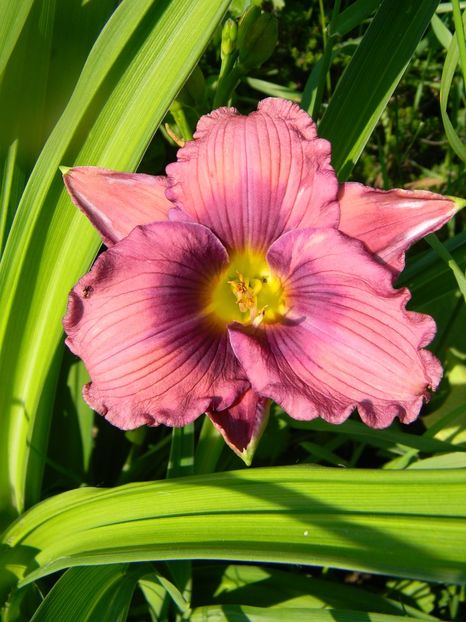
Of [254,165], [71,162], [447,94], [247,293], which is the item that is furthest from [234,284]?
[447,94]

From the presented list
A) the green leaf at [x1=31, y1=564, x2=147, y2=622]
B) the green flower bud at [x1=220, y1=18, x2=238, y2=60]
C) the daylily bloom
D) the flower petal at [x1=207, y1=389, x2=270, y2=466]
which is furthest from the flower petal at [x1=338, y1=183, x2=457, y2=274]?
the green leaf at [x1=31, y1=564, x2=147, y2=622]

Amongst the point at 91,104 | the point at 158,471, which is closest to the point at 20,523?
the point at 158,471

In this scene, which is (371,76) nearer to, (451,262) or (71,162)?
(451,262)

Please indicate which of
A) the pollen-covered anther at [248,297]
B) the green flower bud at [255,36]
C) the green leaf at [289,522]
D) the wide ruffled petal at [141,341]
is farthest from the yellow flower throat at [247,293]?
the green flower bud at [255,36]

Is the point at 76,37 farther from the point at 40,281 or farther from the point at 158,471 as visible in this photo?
the point at 158,471

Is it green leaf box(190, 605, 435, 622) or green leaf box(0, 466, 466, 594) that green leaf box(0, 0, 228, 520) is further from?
green leaf box(190, 605, 435, 622)
